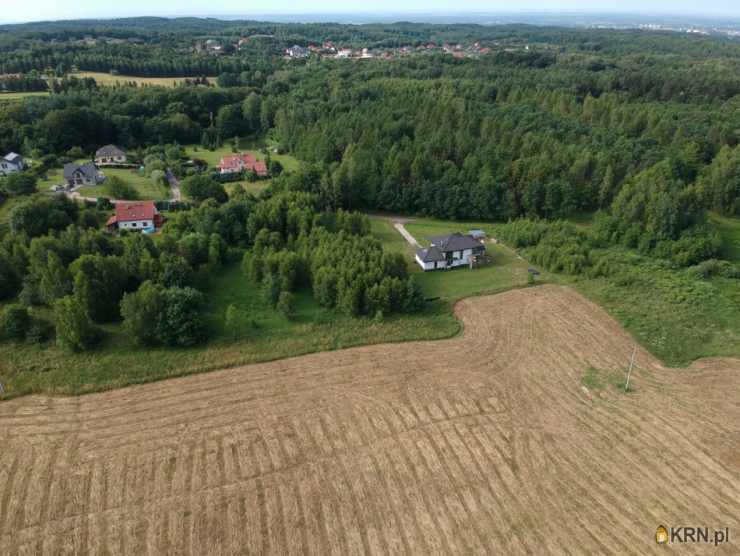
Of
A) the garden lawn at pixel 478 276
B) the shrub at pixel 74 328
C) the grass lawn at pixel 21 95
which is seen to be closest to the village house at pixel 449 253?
the garden lawn at pixel 478 276

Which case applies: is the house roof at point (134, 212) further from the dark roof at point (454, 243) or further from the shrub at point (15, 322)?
the dark roof at point (454, 243)

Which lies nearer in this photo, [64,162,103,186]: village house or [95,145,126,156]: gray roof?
[64,162,103,186]: village house

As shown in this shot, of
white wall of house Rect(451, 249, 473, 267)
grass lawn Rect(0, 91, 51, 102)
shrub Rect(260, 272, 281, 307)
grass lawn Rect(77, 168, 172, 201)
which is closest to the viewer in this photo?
shrub Rect(260, 272, 281, 307)

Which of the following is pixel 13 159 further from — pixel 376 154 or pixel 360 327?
pixel 360 327

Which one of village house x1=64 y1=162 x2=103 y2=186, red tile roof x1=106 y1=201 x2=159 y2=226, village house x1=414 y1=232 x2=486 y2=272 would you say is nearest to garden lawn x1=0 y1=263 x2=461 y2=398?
village house x1=414 y1=232 x2=486 y2=272

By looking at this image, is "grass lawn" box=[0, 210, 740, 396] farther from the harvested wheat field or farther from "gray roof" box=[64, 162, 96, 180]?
"gray roof" box=[64, 162, 96, 180]

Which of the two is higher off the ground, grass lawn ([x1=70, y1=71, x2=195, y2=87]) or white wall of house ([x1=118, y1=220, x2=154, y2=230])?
grass lawn ([x1=70, y1=71, x2=195, y2=87])

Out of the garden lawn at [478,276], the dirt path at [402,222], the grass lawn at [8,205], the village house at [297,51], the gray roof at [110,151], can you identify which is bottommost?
the dirt path at [402,222]
